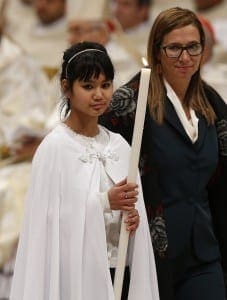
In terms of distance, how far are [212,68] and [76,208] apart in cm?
303

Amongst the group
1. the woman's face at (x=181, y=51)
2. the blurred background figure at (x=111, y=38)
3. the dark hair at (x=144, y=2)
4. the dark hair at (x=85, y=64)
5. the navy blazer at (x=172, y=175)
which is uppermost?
the dark hair at (x=144, y=2)

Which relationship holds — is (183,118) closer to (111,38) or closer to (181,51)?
(181,51)

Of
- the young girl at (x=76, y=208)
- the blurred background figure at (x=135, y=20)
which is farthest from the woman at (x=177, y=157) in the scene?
the blurred background figure at (x=135, y=20)

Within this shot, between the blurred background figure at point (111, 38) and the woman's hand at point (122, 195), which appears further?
the blurred background figure at point (111, 38)

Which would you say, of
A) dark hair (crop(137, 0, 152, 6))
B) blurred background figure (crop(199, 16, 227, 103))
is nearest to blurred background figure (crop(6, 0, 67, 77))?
dark hair (crop(137, 0, 152, 6))

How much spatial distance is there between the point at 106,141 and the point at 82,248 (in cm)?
33

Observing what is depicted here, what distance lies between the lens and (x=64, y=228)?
120 inches

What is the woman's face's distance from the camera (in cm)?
339

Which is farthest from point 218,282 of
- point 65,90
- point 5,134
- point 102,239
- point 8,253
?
point 5,134

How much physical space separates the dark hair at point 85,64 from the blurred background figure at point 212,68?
93.8 inches

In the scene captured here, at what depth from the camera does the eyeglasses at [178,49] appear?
11.1ft

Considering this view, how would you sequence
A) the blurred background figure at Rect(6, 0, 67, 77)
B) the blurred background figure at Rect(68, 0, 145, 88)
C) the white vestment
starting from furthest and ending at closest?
the blurred background figure at Rect(6, 0, 67, 77) → the blurred background figure at Rect(68, 0, 145, 88) → the white vestment

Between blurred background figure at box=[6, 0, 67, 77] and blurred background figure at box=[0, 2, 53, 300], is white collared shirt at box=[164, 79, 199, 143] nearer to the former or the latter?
blurred background figure at box=[0, 2, 53, 300]

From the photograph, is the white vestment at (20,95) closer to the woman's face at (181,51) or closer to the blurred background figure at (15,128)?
the blurred background figure at (15,128)
